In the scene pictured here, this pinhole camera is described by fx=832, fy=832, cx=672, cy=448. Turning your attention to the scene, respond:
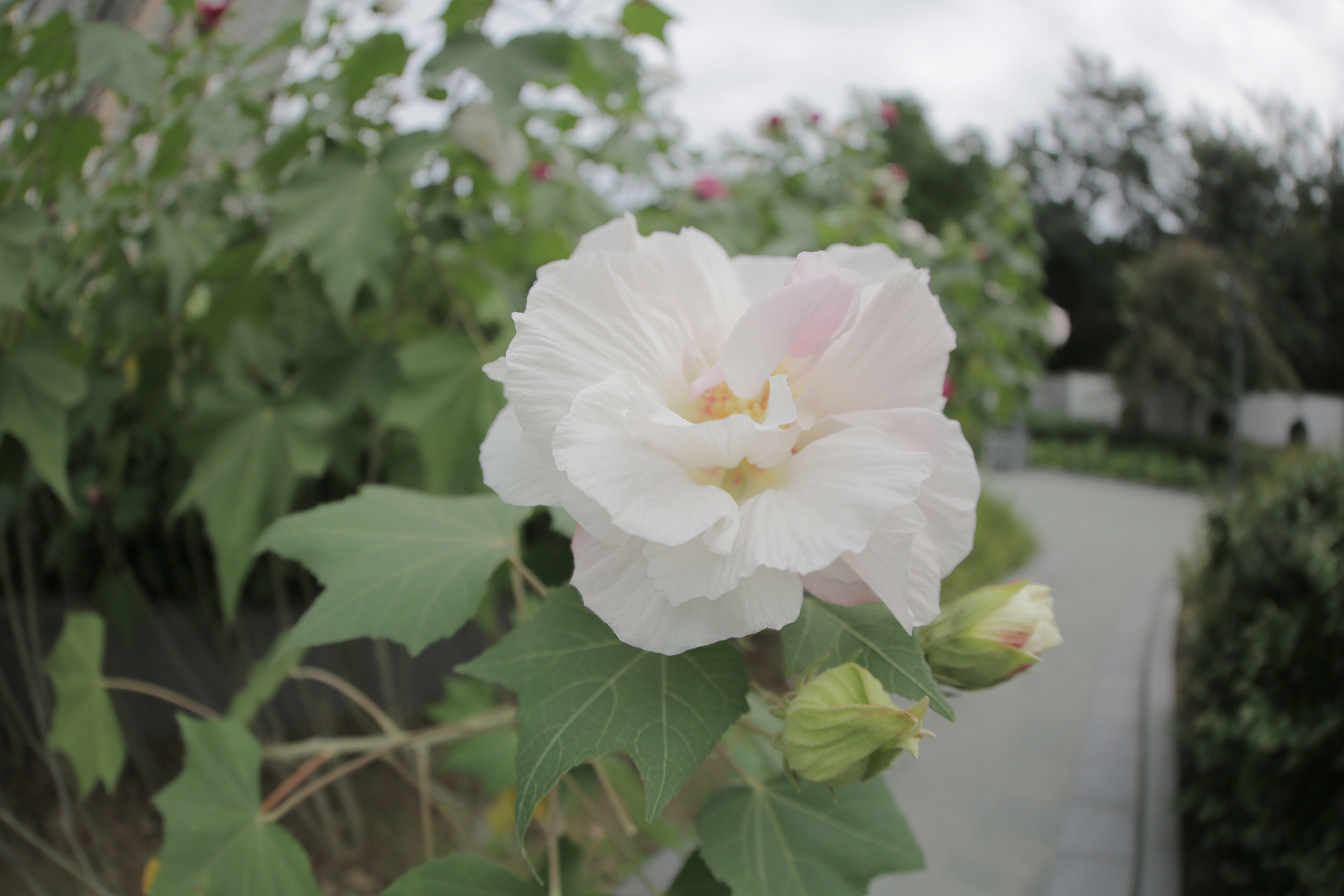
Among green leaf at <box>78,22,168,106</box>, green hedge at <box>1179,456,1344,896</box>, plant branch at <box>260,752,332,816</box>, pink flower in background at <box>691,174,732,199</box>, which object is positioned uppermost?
green leaf at <box>78,22,168,106</box>

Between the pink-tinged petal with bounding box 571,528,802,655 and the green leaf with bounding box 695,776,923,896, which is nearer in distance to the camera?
the pink-tinged petal with bounding box 571,528,802,655

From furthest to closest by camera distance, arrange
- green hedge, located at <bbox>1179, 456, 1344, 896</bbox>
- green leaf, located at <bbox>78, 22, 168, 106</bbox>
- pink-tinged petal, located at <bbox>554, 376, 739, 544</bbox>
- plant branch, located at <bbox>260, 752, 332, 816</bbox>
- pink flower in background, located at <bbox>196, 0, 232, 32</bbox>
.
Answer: green hedge, located at <bbox>1179, 456, 1344, 896</bbox>, pink flower in background, located at <bbox>196, 0, 232, 32</bbox>, green leaf, located at <bbox>78, 22, 168, 106</bbox>, plant branch, located at <bbox>260, 752, 332, 816</bbox>, pink-tinged petal, located at <bbox>554, 376, 739, 544</bbox>

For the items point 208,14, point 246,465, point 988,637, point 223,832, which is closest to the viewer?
point 988,637

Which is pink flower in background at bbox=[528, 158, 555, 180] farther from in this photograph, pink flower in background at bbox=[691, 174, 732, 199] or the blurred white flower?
pink flower in background at bbox=[691, 174, 732, 199]

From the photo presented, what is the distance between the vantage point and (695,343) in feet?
1.61

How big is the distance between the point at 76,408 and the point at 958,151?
2087 cm

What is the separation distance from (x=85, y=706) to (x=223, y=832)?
0.58 metres

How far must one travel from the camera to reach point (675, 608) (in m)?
0.41

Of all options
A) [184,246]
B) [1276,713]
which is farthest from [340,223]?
[1276,713]

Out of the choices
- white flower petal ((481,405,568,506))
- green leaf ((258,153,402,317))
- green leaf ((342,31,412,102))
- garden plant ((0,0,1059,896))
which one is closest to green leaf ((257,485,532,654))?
garden plant ((0,0,1059,896))

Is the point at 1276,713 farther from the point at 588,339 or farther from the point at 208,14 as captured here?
the point at 208,14

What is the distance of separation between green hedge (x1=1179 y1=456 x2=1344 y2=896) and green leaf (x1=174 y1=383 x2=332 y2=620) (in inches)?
86.0

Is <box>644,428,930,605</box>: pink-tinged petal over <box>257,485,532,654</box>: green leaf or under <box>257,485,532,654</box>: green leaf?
over

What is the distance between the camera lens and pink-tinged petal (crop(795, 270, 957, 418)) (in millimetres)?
456
